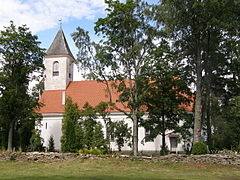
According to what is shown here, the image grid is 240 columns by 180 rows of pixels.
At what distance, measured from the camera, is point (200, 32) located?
896 inches

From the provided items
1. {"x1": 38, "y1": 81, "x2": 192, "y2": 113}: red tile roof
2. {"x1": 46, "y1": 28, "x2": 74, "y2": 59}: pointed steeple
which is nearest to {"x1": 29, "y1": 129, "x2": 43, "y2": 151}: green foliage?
{"x1": 38, "y1": 81, "x2": 192, "y2": 113}: red tile roof

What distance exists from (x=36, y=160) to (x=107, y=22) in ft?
37.3

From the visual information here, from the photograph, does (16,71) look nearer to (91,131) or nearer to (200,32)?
(91,131)

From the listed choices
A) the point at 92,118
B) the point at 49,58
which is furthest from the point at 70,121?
the point at 49,58

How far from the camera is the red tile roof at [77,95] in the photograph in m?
38.8

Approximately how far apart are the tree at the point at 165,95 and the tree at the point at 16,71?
10.3 m

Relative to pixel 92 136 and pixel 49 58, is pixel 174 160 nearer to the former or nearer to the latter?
pixel 92 136

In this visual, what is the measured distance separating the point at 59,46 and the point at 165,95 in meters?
22.0

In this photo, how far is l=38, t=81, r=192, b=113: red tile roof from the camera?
3881 centimetres

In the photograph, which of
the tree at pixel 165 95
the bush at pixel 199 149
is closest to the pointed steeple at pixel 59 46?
the tree at pixel 165 95

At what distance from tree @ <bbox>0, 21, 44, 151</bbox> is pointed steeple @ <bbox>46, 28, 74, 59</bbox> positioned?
14.8m

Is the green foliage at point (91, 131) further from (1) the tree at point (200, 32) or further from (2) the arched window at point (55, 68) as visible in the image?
(2) the arched window at point (55, 68)

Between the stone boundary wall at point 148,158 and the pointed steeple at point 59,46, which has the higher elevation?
the pointed steeple at point 59,46

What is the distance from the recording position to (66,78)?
4128 cm
